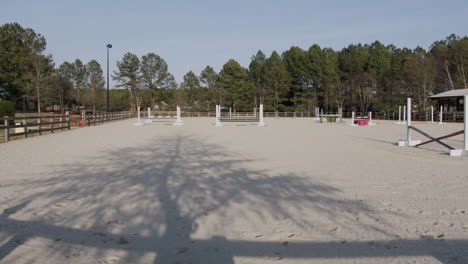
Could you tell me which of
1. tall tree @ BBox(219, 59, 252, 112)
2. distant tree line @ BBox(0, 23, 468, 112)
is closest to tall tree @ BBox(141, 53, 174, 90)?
distant tree line @ BBox(0, 23, 468, 112)

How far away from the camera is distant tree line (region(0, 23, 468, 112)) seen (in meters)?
46.9

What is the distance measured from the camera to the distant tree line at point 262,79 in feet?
154

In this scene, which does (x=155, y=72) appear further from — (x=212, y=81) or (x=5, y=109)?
(x=5, y=109)

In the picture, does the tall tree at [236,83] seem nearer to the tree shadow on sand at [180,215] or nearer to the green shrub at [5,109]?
the green shrub at [5,109]

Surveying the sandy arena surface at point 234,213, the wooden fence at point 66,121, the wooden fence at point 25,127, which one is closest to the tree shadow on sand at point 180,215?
the sandy arena surface at point 234,213

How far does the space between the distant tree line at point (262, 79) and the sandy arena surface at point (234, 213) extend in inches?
1717

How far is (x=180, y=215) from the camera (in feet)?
14.4

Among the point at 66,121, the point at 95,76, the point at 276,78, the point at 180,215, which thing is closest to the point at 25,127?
the point at 66,121

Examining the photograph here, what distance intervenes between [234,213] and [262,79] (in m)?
65.0

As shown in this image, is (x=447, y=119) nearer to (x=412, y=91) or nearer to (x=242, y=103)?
Result: (x=412, y=91)

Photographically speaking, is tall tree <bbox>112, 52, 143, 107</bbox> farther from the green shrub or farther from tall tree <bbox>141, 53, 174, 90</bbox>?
the green shrub

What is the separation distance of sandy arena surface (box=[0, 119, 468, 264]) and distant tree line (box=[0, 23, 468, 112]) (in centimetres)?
4362

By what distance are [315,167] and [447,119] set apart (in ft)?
115

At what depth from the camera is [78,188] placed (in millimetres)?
5828
